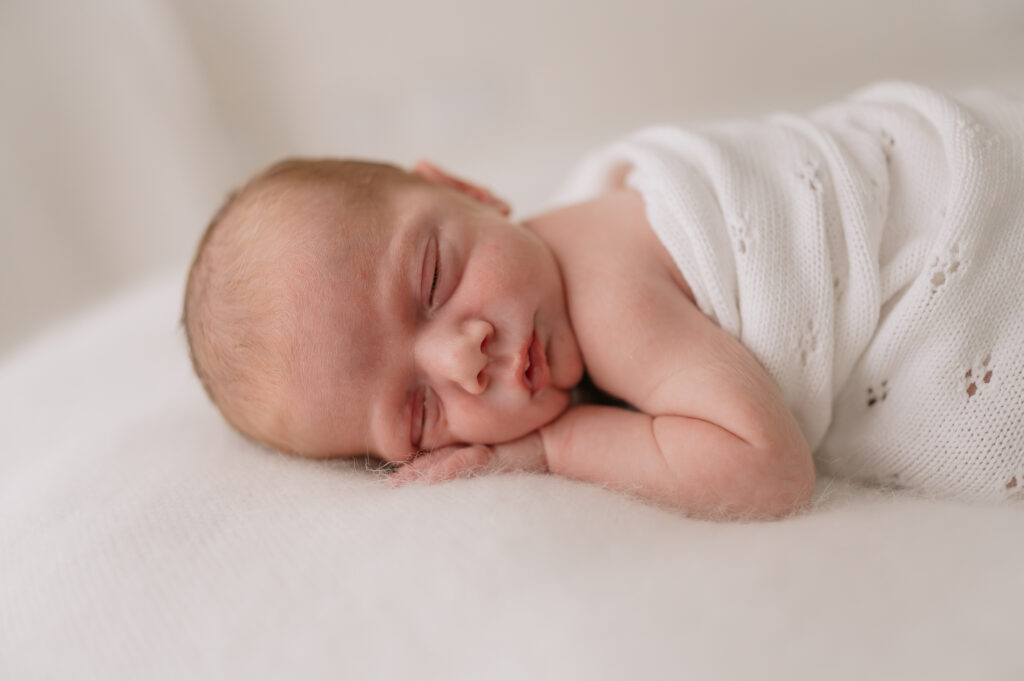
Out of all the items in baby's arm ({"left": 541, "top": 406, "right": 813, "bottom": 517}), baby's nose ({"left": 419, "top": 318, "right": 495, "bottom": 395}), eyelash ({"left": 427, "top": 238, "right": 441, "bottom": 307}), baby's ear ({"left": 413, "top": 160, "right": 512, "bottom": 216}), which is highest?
baby's ear ({"left": 413, "top": 160, "right": 512, "bottom": 216})

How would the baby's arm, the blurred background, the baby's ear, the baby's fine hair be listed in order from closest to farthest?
the baby's arm < the baby's fine hair < the baby's ear < the blurred background

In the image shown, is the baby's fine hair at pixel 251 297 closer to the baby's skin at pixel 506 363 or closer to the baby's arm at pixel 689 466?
the baby's skin at pixel 506 363

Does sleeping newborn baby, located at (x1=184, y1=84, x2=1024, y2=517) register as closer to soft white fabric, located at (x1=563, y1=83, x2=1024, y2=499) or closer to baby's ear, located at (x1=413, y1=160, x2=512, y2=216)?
soft white fabric, located at (x1=563, y1=83, x2=1024, y2=499)

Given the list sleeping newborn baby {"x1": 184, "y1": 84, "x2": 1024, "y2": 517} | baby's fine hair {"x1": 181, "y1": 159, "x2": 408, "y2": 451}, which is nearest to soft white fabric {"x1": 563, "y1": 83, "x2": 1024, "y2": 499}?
sleeping newborn baby {"x1": 184, "y1": 84, "x2": 1024, "y2": 517}

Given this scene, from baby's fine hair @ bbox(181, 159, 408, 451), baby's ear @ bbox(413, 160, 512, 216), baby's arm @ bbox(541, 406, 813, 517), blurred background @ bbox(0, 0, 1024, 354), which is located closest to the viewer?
baby's arm @ bbox(541, 406, 813, 517)

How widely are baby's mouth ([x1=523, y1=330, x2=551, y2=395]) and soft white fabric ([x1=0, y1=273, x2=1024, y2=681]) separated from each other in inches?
6.0

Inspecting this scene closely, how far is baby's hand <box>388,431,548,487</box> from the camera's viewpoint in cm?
106

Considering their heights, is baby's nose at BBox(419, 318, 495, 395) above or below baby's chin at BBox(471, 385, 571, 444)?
above

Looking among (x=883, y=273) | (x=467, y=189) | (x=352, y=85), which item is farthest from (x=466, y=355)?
(x=352, y=85)

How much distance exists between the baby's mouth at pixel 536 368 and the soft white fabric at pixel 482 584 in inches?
6.0

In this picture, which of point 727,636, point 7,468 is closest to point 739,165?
point 727,636

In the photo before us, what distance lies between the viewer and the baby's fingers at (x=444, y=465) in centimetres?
105

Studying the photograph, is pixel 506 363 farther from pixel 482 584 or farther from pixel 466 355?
pixel 482 584

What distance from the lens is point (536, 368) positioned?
1115mm
